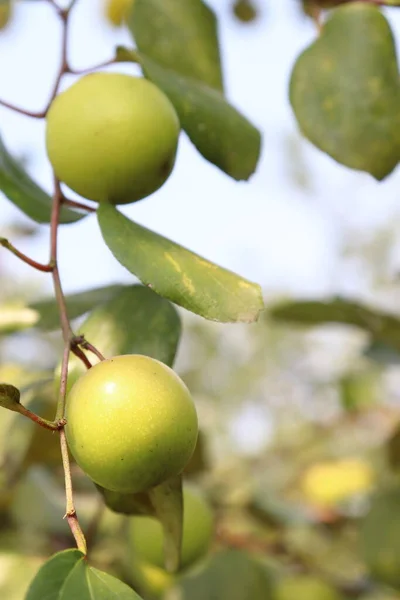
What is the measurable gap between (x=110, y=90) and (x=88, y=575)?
455 millimetres

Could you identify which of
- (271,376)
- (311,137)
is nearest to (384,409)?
(311,137)

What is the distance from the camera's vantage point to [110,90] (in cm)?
75

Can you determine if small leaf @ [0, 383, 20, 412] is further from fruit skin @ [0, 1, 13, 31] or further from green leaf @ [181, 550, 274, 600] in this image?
fruit skin @ [0, 1, 13, 31]

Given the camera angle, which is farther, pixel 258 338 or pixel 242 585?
pixel 258 338

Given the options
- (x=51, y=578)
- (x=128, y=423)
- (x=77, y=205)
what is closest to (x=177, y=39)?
(x=77, y=205)

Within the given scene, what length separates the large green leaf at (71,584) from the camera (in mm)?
548

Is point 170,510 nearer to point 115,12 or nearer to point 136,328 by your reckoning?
point 136,328

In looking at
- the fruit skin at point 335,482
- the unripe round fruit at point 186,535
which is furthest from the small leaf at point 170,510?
the fruit skin at point 335,482

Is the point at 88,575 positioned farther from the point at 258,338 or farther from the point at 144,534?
the point at 258,338

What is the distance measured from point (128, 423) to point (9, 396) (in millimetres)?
92

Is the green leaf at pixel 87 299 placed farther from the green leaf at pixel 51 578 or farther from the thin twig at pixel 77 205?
the green leaf at pixel 51 578

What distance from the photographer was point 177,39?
1.00 meters

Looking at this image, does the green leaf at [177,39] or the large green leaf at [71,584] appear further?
the green leaf at [177,39]

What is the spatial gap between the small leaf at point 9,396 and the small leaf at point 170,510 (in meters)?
0.18
